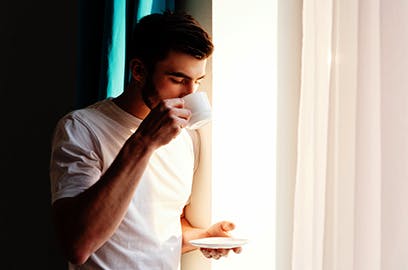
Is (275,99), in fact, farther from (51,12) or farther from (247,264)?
(51,12)

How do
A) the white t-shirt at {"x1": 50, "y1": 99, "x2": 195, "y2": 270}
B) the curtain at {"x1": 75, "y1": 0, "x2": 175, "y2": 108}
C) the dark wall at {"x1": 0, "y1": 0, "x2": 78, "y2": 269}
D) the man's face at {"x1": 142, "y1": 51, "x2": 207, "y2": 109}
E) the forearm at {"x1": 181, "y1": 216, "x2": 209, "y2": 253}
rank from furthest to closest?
the dark wall at {"x1": 0, "y1": 0, "x2": 78, "y2": 269}, the curtain at {"x1": 75, "y1": 0, "x2": 175, "y2": 108}, the forearm at {"x1": 181, "y1": 216, "x2": 209, "y2": 253}, the man's face at {"x1": 142, "y1": 51, "x2": 207, "y2": 109}, the white t-shirt at {"x1": 50, "y1": 99, "x2": 195, "y2": 270}

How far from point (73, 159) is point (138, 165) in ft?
0.46

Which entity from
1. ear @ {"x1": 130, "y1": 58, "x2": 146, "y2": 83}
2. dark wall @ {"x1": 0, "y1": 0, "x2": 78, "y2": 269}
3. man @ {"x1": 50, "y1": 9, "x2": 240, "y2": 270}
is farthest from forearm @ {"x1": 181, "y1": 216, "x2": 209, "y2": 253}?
dark wall @ {"x1": 0, "y1": 0, "x2": 78, "y2": 269}

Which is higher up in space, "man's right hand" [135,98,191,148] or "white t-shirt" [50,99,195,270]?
"man's right hand" [135,98,191,148]

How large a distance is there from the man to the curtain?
191 mm

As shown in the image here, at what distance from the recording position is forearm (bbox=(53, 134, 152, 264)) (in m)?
1.04

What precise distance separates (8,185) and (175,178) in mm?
850

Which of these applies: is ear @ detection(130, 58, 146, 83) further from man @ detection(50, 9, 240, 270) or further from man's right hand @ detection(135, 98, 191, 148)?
man's right hand @ detection(135, 98, 191, 148)

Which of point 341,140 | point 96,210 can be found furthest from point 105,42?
point 341,140

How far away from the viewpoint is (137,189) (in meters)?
1.22

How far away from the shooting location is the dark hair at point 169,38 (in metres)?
1.21

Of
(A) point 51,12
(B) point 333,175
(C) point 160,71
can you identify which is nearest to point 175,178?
(C) point 160,71

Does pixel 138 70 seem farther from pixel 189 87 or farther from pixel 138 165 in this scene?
pixel 138 165

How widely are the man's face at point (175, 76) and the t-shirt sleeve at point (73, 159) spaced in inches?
7.0
